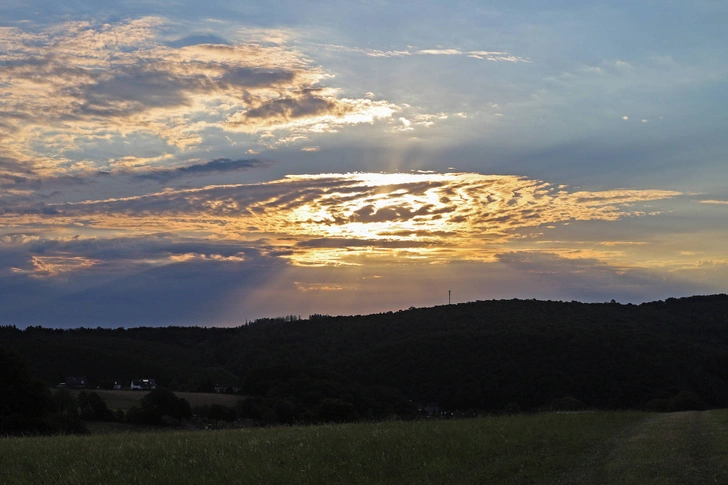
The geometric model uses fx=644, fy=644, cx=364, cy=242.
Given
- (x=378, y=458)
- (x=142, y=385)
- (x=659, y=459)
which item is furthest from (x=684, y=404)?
(x=142, y=385)

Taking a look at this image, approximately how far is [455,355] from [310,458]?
78001 millimetres

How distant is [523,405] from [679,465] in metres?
59.4

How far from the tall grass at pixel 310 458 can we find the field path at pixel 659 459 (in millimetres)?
602

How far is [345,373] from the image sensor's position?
87.6 metres

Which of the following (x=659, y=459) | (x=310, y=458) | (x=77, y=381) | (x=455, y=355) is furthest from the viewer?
(x=455, y=355)

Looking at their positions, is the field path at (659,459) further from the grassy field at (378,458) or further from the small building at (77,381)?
the small building at (77,381)

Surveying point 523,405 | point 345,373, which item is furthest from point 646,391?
point 345,373

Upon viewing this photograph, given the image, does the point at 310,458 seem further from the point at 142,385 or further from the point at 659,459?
the point at 142,385

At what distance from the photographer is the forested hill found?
7269 cm

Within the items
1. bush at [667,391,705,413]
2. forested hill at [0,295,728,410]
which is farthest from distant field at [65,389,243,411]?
bush at [667,391,705,413]

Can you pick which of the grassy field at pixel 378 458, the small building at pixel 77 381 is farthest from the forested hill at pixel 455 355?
the grassy field at pixel 378 458

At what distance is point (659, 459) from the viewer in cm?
1523

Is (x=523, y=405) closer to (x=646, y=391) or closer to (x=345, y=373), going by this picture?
(x=646, y=391)

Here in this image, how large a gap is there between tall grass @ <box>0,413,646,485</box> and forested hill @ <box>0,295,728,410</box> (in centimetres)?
3354
